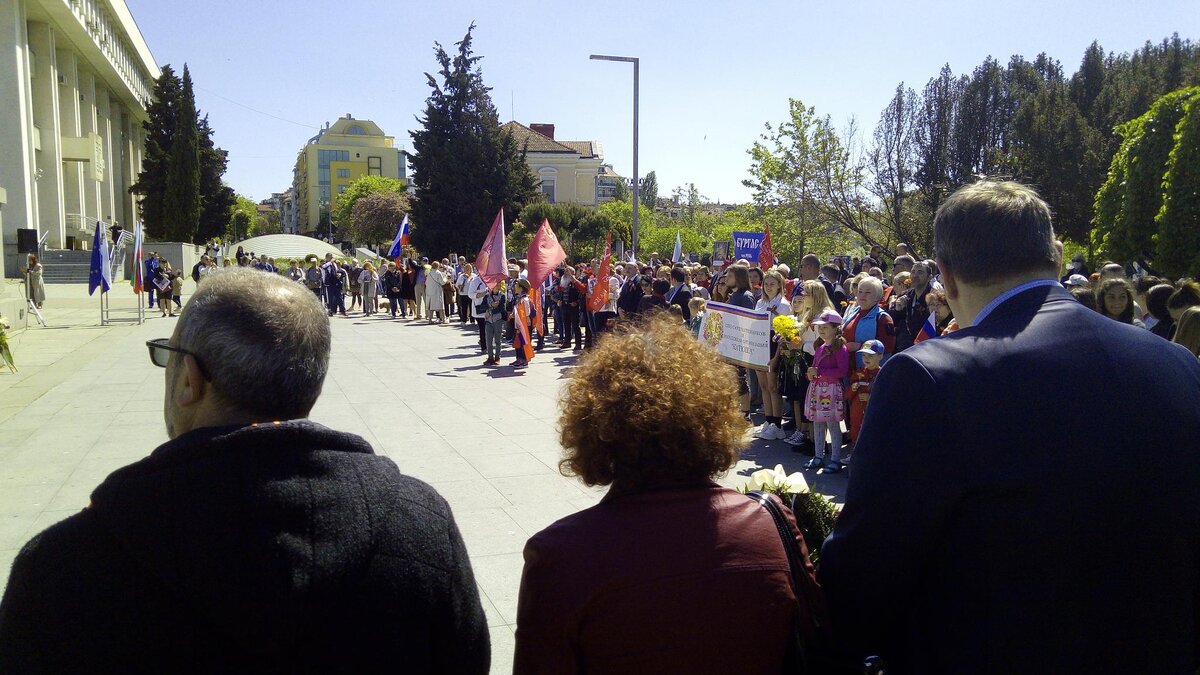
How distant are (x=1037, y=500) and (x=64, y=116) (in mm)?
52959

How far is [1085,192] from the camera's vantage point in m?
30.9

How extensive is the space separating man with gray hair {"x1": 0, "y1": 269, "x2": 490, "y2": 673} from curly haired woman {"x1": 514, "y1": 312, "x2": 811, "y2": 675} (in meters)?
0.20

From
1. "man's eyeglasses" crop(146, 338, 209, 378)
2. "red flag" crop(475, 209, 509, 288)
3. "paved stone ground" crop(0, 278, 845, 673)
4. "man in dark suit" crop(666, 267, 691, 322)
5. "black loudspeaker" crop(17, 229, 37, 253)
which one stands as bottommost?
"paved stone ground" crop(0, 278, 845, 673)

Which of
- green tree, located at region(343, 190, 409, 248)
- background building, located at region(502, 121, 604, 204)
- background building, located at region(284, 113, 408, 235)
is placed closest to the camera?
green tree, located at region(343, 190, 409, 248)

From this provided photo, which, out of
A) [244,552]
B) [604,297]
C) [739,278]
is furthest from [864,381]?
[604,297]

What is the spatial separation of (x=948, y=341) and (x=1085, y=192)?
112ft

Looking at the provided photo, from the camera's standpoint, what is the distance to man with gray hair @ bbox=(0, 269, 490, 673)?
4.78 ft

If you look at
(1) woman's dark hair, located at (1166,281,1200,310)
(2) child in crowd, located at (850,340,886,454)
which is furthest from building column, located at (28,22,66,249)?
(1) woman's dark hair, located at (1166,281,1200,310)

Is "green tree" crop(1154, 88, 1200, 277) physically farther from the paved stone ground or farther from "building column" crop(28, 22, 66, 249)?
"building column" crop(28, 22, 66, 249)

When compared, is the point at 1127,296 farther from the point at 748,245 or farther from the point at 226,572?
the point at 748,245

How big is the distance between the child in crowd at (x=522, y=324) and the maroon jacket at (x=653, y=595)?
12.8 meters

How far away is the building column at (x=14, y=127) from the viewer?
3394 cm

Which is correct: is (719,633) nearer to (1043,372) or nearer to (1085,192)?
(1043,372)

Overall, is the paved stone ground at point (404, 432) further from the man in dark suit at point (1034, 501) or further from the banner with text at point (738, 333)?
the man in dark suit at point (1034, 501)
